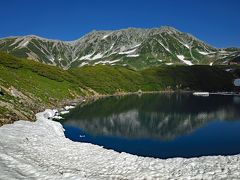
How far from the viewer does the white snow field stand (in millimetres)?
27562

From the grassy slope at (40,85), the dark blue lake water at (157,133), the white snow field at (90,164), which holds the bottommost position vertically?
the white snow field at (90,164)

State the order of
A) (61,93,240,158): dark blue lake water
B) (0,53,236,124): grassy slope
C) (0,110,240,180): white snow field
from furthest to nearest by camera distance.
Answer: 1. (0,53,236,124): grassy slope
2. (61,93,240,158): dark blue lake water
3. (0,110,240,180): white snow field

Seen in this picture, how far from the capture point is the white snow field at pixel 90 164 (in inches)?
1085

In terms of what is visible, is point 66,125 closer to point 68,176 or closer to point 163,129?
point 163,129

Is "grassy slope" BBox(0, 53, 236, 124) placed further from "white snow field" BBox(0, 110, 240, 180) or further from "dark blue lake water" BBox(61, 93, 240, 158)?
"white snow field" BBox(0, 110, 240, 180)

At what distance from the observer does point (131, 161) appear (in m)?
33.6

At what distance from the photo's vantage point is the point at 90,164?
3297 centimetres

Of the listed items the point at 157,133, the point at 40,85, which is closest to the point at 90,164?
the point at 157,133

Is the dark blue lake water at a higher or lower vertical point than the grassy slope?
lower

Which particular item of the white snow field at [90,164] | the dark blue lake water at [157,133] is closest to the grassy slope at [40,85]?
the dark blue lake water at [157,133]

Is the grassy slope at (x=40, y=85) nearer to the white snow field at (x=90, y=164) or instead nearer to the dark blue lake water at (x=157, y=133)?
the dark blue lake water at (x=157, y=133)

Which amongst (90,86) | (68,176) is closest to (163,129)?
(68,176)

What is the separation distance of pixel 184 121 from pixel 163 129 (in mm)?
13842

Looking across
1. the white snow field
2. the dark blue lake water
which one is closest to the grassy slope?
the dark blue lake water
